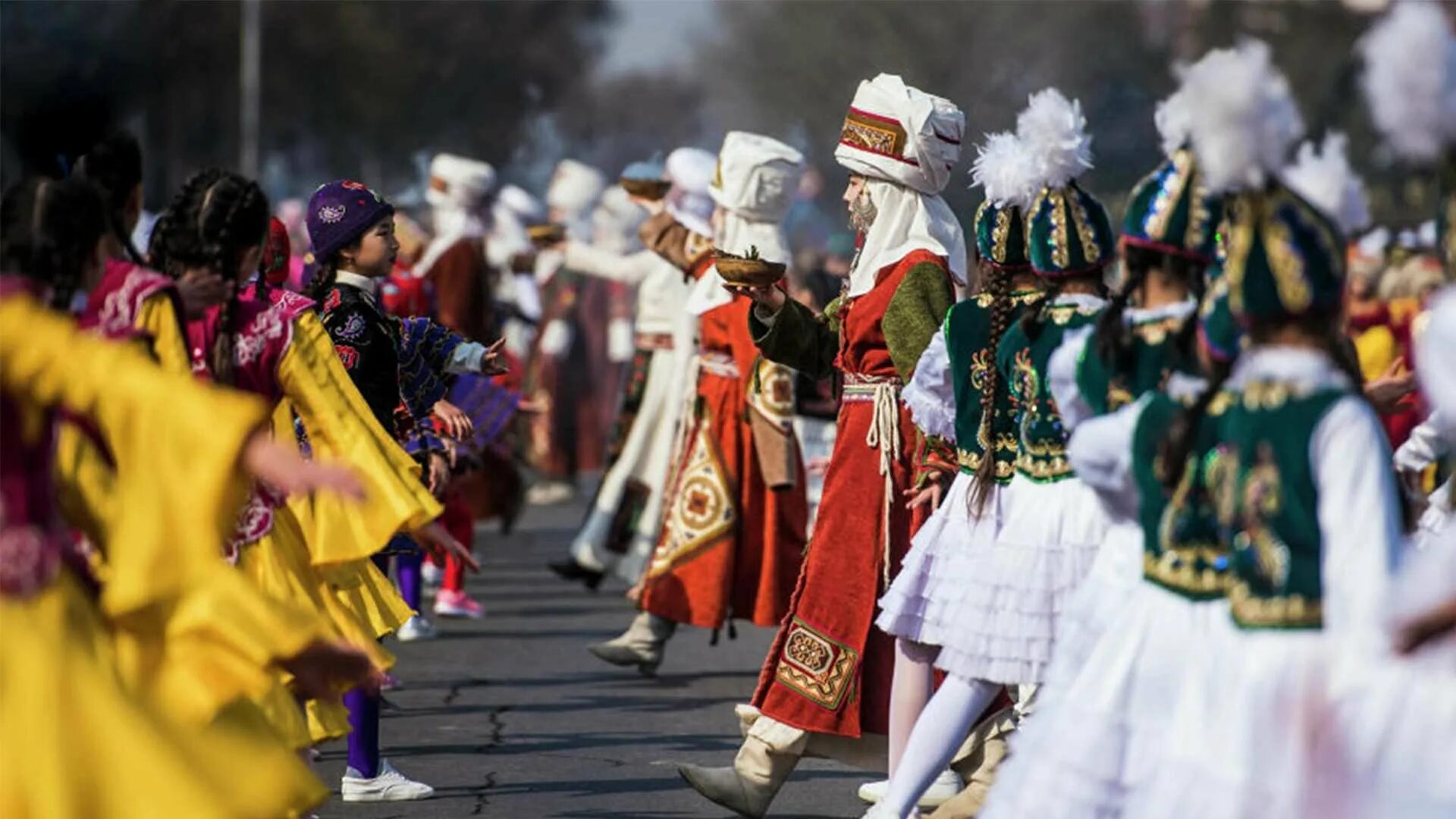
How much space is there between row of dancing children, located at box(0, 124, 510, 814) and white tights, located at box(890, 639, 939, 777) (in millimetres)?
1392

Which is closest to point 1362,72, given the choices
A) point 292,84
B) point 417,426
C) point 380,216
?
point 380,216

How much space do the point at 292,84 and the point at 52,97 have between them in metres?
23.8

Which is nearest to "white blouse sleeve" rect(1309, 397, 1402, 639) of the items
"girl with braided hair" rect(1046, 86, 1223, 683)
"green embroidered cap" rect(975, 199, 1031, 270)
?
"girl with braided hair" rect(1046, 86, 1223, 683)

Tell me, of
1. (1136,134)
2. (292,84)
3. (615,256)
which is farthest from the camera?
(292,84)

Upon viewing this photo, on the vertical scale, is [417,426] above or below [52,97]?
below

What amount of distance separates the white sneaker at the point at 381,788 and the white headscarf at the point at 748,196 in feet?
11.1

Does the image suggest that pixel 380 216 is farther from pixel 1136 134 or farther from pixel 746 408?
pixel 1136 134

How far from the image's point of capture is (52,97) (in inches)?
1372

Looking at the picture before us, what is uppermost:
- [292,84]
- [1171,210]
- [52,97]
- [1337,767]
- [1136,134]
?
[292,84]

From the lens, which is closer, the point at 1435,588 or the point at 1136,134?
the point at 1435,588

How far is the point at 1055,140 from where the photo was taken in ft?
22.6

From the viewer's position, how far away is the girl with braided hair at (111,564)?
16.2 ft

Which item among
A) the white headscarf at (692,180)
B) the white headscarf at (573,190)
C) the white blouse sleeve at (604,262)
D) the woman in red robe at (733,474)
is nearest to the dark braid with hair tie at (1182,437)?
the woman in red robe at (733,474)

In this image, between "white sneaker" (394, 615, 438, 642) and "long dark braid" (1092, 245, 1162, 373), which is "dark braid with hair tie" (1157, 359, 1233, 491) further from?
"white sneaker" (394, 615, 438, 642)
